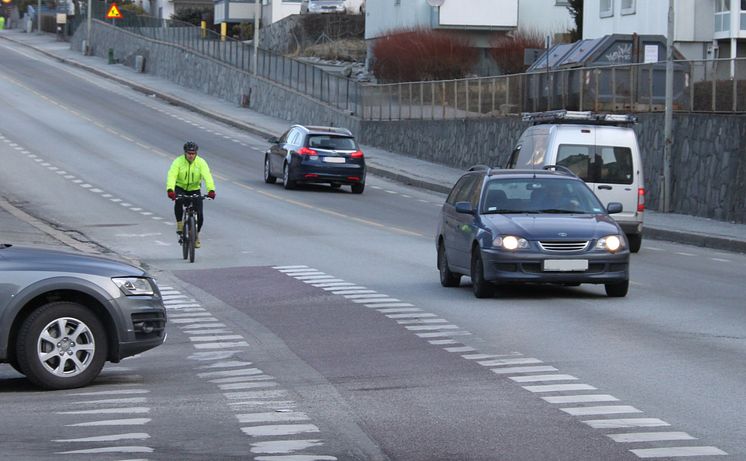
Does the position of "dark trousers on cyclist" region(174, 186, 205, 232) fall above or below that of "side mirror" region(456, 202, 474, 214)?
below

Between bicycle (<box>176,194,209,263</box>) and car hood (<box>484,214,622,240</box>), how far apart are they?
6.46 metres

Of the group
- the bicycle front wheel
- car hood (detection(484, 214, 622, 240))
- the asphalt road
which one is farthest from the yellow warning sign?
car hood (detection(484, 214, 622, 240))

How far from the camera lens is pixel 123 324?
434 inches

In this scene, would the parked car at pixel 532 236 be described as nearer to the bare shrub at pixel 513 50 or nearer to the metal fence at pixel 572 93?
the metal fence at pixel 572 93

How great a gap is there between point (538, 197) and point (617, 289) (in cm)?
150

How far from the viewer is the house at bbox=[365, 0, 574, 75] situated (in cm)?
7038

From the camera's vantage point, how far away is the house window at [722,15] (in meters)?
57.2

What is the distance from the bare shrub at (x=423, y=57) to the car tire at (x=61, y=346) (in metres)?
54.6

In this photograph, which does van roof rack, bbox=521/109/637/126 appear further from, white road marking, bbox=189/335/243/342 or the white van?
white road marking, bbox=189/335/243/342

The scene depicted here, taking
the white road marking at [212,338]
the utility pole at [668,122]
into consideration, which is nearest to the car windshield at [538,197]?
the white road marking at [212,338]

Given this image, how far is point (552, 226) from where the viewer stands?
54.7 feet

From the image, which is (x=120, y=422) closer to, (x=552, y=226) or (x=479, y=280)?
(x=479, y=280)

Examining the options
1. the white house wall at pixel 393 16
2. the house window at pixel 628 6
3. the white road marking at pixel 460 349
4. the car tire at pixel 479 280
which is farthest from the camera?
the white house wall at pixel 393 16

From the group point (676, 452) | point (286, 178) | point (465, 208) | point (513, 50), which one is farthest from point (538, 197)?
point (513, 50)
